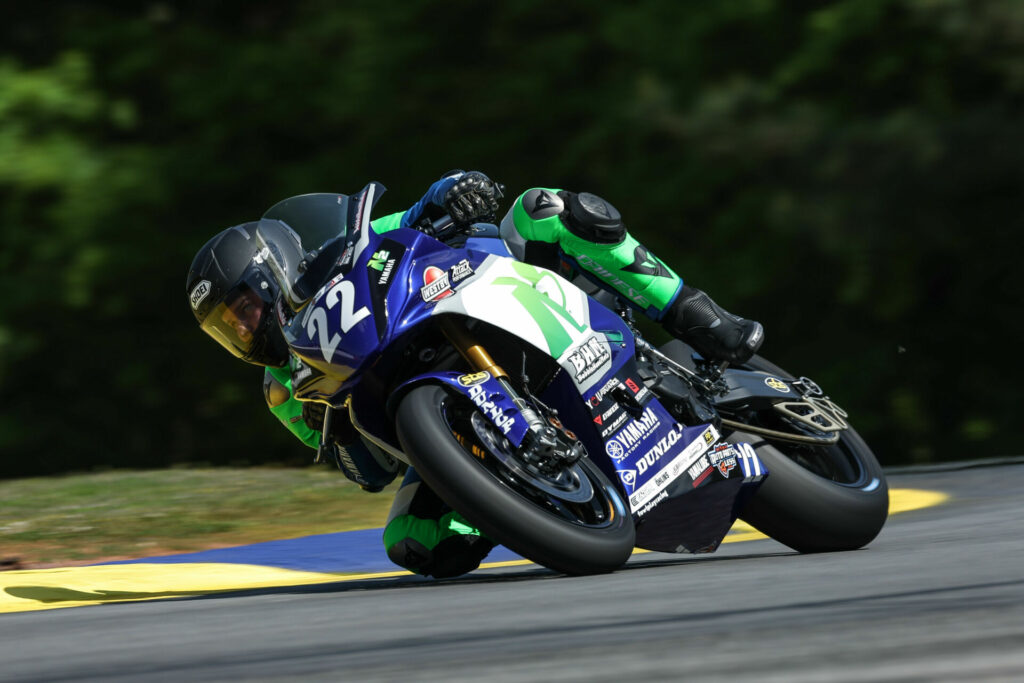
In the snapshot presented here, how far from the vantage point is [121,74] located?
1528 centimetres

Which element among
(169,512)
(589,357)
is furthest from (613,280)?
(169,512)

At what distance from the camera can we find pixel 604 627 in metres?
3.17

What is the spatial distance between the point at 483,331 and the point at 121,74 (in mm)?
11734

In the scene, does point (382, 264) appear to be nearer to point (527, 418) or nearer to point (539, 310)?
point (539, 310)

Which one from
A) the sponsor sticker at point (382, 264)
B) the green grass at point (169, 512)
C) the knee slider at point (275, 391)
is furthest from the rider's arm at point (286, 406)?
the green grass at point (169, 512)

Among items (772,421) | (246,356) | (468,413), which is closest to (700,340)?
(772,421)

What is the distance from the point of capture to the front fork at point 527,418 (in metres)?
4.23

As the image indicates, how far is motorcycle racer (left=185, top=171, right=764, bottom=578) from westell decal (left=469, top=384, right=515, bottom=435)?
0.74 metres

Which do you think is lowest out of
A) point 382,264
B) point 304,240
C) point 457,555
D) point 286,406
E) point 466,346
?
point 457,555

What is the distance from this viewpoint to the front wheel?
4.01 metres

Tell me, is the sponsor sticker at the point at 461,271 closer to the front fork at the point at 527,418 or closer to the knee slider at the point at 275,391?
the front fork at the point at 527,418

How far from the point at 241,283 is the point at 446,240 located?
71cm

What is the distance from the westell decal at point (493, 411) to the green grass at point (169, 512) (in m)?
2.87

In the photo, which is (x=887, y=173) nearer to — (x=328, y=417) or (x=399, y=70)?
(x=399, y=70)
